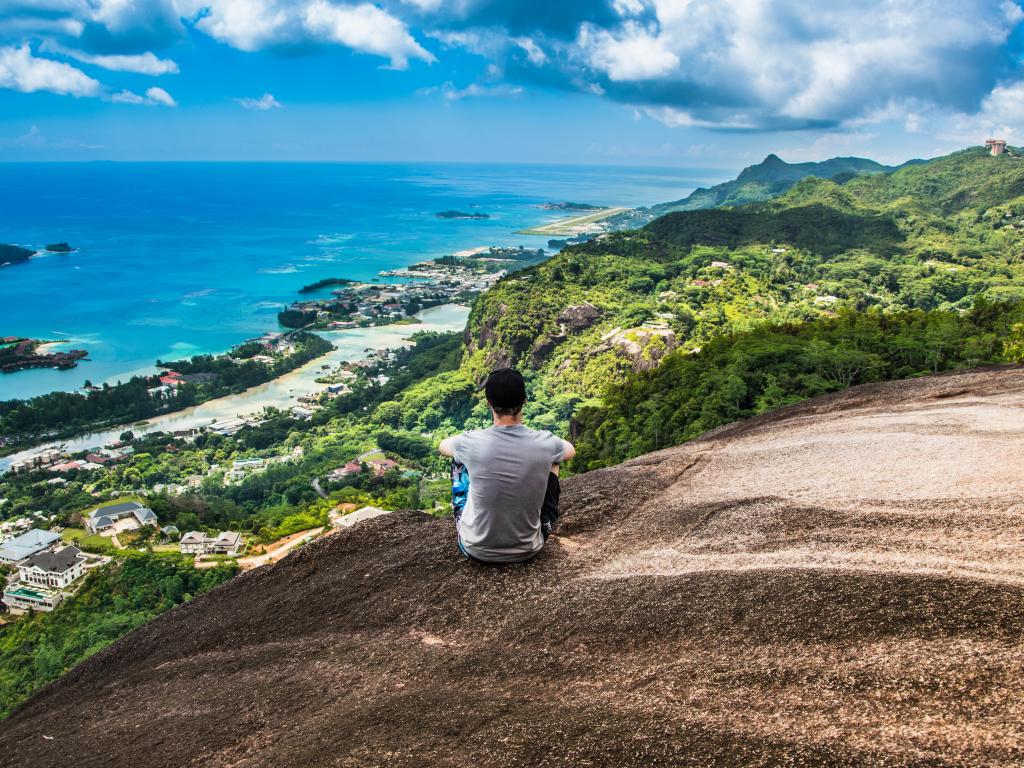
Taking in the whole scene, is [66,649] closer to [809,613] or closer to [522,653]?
[522,653]

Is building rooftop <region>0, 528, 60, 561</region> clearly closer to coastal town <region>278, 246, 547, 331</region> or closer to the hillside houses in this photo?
the hillside houses

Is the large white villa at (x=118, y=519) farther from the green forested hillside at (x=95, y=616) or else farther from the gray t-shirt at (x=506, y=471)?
the gray t-shirt at (x=506, y=471)

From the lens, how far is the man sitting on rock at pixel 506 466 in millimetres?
5016

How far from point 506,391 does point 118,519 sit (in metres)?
31.5

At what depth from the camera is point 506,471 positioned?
508 cm

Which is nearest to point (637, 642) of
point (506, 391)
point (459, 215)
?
point (506, 391)

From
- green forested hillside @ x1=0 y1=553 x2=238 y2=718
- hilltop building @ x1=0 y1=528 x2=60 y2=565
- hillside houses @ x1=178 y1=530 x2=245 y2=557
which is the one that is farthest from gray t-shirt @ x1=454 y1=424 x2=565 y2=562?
hilltop building @ x1=0 y1=528 x2=60 y2=565

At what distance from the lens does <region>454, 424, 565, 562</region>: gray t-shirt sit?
16.7 feet

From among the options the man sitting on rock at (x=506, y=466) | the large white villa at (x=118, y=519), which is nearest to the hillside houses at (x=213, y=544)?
the large white villa at (x=118, y=519)

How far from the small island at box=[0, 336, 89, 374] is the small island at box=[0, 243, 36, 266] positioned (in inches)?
2239

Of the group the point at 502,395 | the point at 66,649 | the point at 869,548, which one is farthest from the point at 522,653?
the point at 66,649

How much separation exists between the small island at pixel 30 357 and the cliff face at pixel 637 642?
65818 millimetres

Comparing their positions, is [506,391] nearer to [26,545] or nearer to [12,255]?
[26,545]

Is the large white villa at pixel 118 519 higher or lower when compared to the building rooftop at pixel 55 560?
lower
